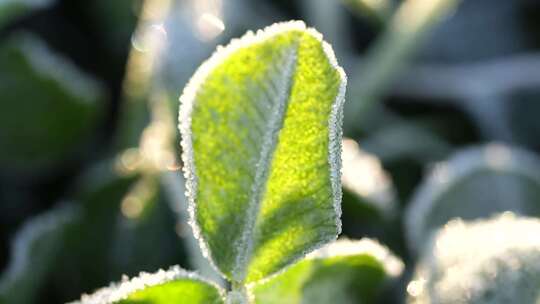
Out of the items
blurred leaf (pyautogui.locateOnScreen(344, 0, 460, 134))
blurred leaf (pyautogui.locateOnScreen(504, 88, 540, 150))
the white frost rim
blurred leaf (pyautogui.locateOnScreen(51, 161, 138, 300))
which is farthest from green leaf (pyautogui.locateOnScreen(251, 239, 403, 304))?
blurred leaf (pyautogui.locateOnScreen(504, 88, 540, 150))

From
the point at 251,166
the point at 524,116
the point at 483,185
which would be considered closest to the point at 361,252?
the point at 251,166

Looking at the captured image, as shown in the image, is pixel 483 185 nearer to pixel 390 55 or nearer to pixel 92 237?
pixel 390 55

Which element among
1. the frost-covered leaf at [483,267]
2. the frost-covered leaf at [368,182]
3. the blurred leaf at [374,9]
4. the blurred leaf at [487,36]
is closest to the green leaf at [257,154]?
the frost-covered leaf at [483,267]

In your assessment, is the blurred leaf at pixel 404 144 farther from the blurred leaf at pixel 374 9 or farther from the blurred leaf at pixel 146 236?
the blurred leaf at pixel 146 236

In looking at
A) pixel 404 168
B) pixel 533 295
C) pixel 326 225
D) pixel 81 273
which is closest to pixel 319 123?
pixel 326 225

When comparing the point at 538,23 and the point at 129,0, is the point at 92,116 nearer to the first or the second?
the point at 129,0

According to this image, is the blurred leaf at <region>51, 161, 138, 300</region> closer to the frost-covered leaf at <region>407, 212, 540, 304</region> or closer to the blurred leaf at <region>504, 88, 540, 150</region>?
the frost-covered leaf at <region>407, 212, 540, 304</region>
